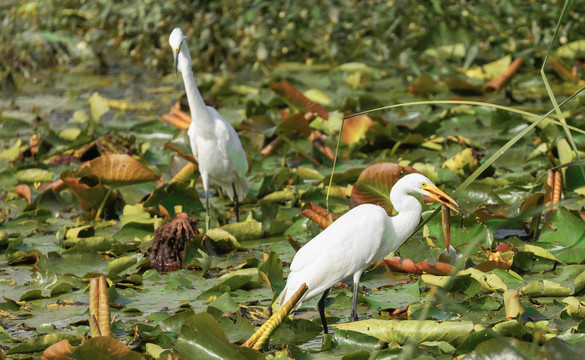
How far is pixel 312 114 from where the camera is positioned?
495cm

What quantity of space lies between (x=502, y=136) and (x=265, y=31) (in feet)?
11.8

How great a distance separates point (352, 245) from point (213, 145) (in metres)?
1.84

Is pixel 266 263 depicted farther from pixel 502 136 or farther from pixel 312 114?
pixel 502 136

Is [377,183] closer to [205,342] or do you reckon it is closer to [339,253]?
[339,253]

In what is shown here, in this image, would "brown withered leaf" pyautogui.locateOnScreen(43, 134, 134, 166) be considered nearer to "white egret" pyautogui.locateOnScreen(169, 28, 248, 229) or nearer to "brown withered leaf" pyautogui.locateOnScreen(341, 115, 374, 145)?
"white egret" pyautogui.locateOnScreen(169, 28, 248, 229)

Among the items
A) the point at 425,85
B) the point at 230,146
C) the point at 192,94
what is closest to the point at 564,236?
the point at 230,146

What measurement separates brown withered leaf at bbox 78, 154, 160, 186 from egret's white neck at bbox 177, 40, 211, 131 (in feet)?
1.58

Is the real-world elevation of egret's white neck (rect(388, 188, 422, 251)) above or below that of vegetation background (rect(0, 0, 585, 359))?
above

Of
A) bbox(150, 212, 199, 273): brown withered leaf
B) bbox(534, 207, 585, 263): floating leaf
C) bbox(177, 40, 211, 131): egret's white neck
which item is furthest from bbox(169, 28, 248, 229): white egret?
bbox(534, 207, 585, 263): floating leaf

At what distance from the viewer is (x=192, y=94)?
167 inches

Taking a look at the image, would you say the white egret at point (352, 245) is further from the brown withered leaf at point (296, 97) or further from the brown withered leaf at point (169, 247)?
the brown withered leaf at point (296, 97)

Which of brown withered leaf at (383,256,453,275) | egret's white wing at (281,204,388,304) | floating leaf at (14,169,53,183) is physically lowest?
floating leaf at (14,169,53,183)

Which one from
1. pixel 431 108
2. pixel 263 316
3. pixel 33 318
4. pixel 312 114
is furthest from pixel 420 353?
pixel 431 108

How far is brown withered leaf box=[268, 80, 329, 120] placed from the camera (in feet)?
15.8
